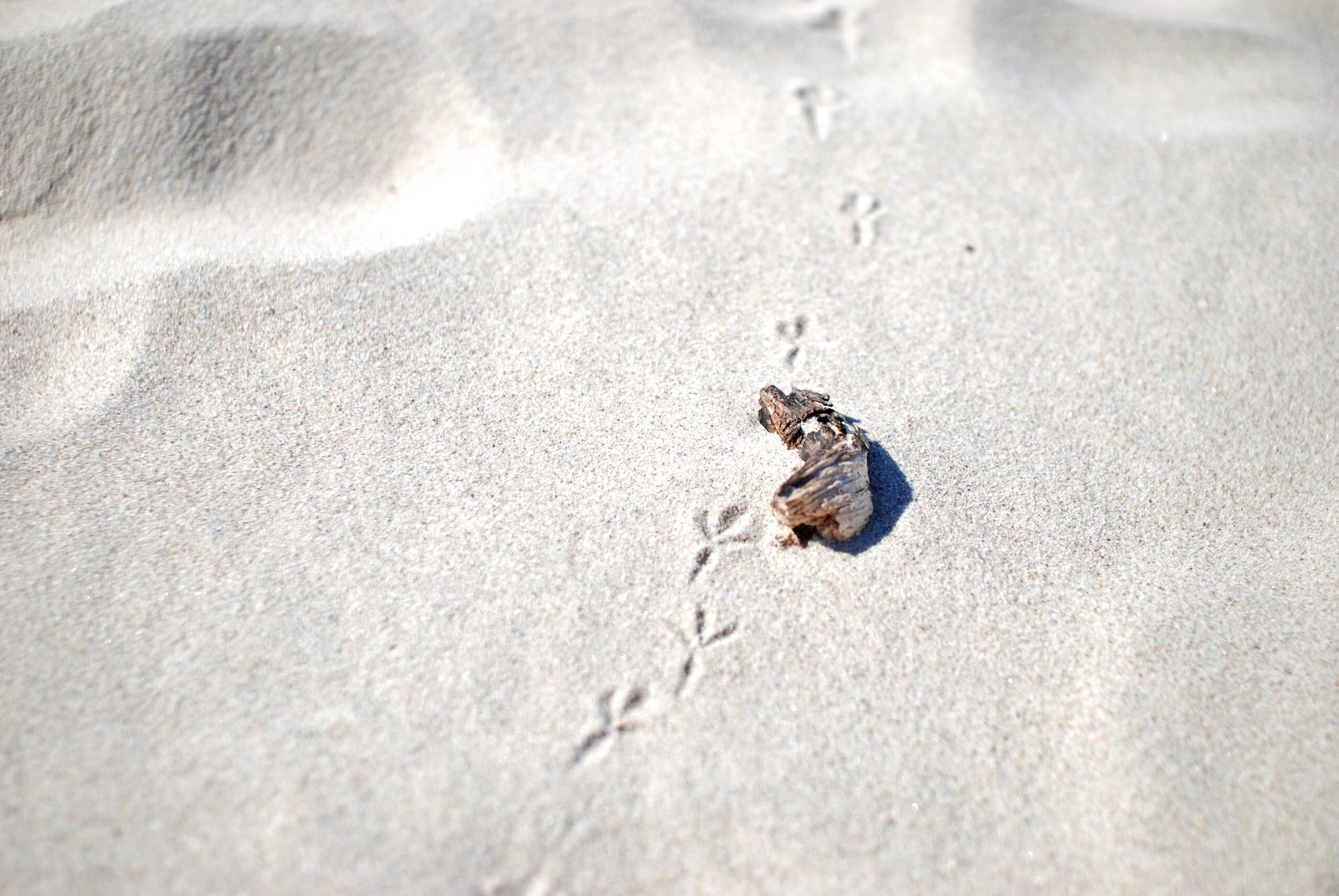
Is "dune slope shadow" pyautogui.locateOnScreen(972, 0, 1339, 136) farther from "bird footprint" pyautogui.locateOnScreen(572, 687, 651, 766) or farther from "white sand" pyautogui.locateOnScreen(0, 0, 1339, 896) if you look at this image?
"bird footprint" pyautogui.locateOnScreen(572, 687, 651, 766)

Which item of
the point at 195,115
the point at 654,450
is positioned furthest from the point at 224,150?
the point at 654,450

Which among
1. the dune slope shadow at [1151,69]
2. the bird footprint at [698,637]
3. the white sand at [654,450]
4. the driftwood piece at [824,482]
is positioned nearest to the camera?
the white sand at [654,450]

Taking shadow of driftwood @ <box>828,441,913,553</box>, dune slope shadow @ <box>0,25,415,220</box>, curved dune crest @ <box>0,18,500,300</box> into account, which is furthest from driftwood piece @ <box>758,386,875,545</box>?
dune slope shadow @ <box>0,25,415,220</box>

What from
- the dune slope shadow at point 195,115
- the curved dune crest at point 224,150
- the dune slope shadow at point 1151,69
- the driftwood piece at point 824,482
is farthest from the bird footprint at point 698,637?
the dune slope shadow at point 1151,69

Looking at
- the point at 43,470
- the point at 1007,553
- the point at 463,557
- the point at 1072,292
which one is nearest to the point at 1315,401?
the point at 1072,292

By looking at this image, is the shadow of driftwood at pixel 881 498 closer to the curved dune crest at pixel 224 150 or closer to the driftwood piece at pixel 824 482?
the driftwood piece at pixel 824 482

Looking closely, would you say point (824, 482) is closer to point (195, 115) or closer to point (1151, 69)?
point (195, 115)

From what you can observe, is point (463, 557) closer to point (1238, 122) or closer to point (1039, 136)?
point (1039, 136)
